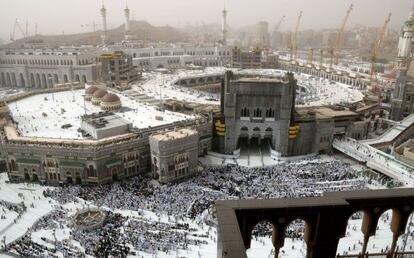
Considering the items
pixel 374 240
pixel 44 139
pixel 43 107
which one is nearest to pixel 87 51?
pixel 43 107

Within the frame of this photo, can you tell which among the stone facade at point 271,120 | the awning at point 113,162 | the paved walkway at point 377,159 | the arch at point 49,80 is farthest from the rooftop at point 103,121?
the arch at point 49,80

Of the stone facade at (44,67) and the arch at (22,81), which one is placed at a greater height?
the stone facade at (44,67)

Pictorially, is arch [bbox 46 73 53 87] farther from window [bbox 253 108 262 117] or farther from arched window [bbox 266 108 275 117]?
arched window [bbox 266 108 275 117]

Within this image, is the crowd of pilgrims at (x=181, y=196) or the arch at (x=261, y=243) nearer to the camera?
the arch at (x=261, y=243)

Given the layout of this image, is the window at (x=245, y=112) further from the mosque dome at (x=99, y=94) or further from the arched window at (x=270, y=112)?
the mosque dome at (x=99, y=94)

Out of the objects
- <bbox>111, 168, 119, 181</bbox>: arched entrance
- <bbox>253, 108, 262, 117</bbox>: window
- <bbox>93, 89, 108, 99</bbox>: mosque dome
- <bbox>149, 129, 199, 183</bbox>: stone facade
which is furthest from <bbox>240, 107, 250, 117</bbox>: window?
<bbox>93, 89, 108, 99</bbox>: mosque dome

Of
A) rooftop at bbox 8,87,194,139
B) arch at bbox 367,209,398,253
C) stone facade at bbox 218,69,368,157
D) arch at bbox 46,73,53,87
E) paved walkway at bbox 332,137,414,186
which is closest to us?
arch at bbox 367,209,398,253
